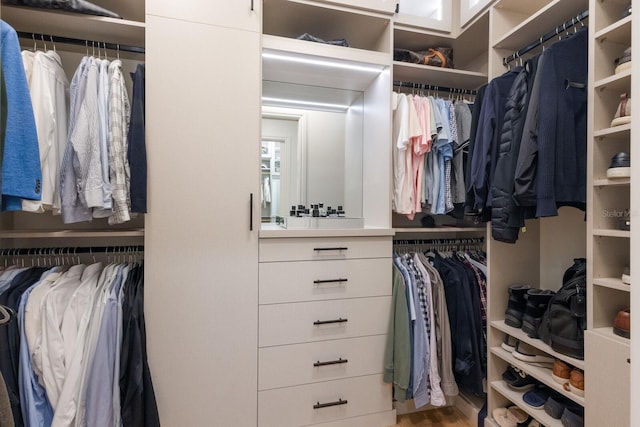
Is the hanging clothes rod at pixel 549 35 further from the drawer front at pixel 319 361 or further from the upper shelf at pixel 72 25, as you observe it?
the upper shelf at pixel 72 25

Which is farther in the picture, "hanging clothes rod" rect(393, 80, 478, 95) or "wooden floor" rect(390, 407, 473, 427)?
"hanging clothes rod" rect(393, 80, 478, 95)

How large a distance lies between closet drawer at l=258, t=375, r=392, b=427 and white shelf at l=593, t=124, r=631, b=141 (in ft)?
4.61

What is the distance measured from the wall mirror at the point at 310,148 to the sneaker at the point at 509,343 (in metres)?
1.01

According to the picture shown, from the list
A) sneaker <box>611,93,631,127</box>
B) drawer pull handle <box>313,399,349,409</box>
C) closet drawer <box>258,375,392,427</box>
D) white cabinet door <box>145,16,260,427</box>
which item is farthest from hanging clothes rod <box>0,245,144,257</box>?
sneaker <box>611,93,631,127</box>

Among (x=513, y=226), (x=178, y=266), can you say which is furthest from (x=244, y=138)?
(x=513, y=226)

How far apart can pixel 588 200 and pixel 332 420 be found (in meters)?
1.47

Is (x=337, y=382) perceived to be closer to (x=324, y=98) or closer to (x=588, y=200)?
(x=588, y=200)

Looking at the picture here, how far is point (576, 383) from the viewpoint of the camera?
121 cm

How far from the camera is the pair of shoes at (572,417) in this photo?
1.22m

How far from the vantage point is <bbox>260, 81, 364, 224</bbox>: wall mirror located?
6.41ft

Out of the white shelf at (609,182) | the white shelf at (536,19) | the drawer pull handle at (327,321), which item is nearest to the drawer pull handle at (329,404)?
the drawer pull handle at (327,321)

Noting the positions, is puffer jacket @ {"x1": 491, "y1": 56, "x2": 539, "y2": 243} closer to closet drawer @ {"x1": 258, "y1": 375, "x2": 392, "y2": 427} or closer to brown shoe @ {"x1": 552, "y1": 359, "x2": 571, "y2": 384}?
brown shoe @ {"x1": 552, "y1": 359, "x2": 571, "y2": 384}

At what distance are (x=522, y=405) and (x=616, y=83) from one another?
4.46 feet

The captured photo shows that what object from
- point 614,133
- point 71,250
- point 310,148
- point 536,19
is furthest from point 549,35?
point 71,250
